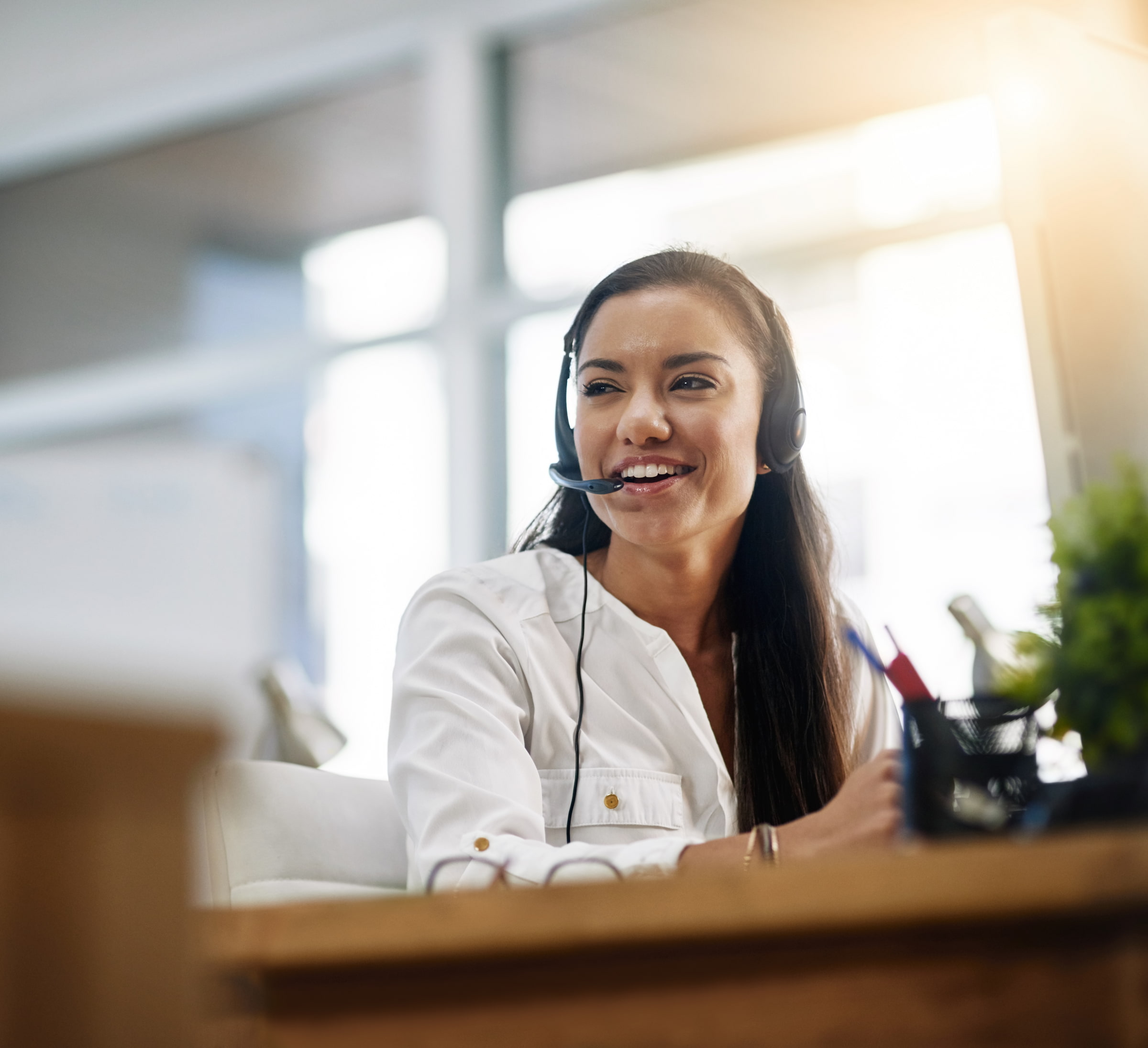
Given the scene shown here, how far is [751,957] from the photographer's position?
0.52 m

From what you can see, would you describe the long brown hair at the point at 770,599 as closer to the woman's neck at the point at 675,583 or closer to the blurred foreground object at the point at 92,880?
the woman's neck at the point at 675,583

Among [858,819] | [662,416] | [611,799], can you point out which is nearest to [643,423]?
[662,416]

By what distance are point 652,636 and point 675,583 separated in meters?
0.14

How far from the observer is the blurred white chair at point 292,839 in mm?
1240

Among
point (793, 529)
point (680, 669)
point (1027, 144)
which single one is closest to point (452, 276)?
point (793, 529)

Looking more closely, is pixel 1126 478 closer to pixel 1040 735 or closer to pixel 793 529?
pixel 1040 735

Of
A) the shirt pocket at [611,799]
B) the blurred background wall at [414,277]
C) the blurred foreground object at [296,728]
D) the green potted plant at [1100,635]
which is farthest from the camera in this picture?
the blurred background wall at [414,277]

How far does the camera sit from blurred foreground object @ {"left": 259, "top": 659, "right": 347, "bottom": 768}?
1.77 metres

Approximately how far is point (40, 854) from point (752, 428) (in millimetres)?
1271

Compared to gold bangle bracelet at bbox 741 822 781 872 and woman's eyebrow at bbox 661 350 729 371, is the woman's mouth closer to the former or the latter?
woman's eyebrow at bbox 661 350 729 371

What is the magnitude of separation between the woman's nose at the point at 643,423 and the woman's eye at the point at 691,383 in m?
0.04

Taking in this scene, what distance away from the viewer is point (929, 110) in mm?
3543

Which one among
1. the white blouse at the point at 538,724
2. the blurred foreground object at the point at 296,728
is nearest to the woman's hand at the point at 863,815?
the white blouse at the point at 538,724

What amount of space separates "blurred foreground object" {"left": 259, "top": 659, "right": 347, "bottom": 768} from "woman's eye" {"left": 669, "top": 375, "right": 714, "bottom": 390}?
2.28 feet
